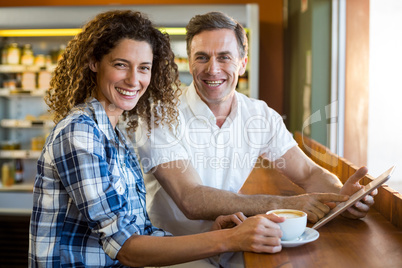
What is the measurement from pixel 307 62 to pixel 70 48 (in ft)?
7.56

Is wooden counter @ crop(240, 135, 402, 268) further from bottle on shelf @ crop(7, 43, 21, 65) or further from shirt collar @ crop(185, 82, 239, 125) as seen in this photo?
bottle on shelf @ crop(7, 43, 21, 65)

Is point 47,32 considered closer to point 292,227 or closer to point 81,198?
point 81,198

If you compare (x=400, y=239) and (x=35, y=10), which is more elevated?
(x=35, y=10)

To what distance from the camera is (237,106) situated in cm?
200

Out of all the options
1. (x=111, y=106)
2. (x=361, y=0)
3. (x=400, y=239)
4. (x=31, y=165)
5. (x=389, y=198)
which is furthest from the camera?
(x=31, y=165)

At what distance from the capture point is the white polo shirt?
1.78 metres

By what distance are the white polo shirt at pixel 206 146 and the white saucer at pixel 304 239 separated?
60cm

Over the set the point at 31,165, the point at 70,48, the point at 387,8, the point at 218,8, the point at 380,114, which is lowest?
the point at 31,165

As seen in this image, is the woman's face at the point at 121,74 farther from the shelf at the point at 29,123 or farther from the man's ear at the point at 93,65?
the shelf at the point at 29,123

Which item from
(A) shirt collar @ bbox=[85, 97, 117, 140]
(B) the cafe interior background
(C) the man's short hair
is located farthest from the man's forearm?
(B) the cafe interior background

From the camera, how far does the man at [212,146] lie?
65.8 inches

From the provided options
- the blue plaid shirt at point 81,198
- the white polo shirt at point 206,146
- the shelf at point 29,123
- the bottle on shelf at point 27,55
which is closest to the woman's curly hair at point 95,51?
the blue plaid shirt at point 81,198

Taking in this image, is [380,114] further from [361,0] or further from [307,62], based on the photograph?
[307,62]

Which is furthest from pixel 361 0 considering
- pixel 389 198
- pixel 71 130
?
pixel 71 130
